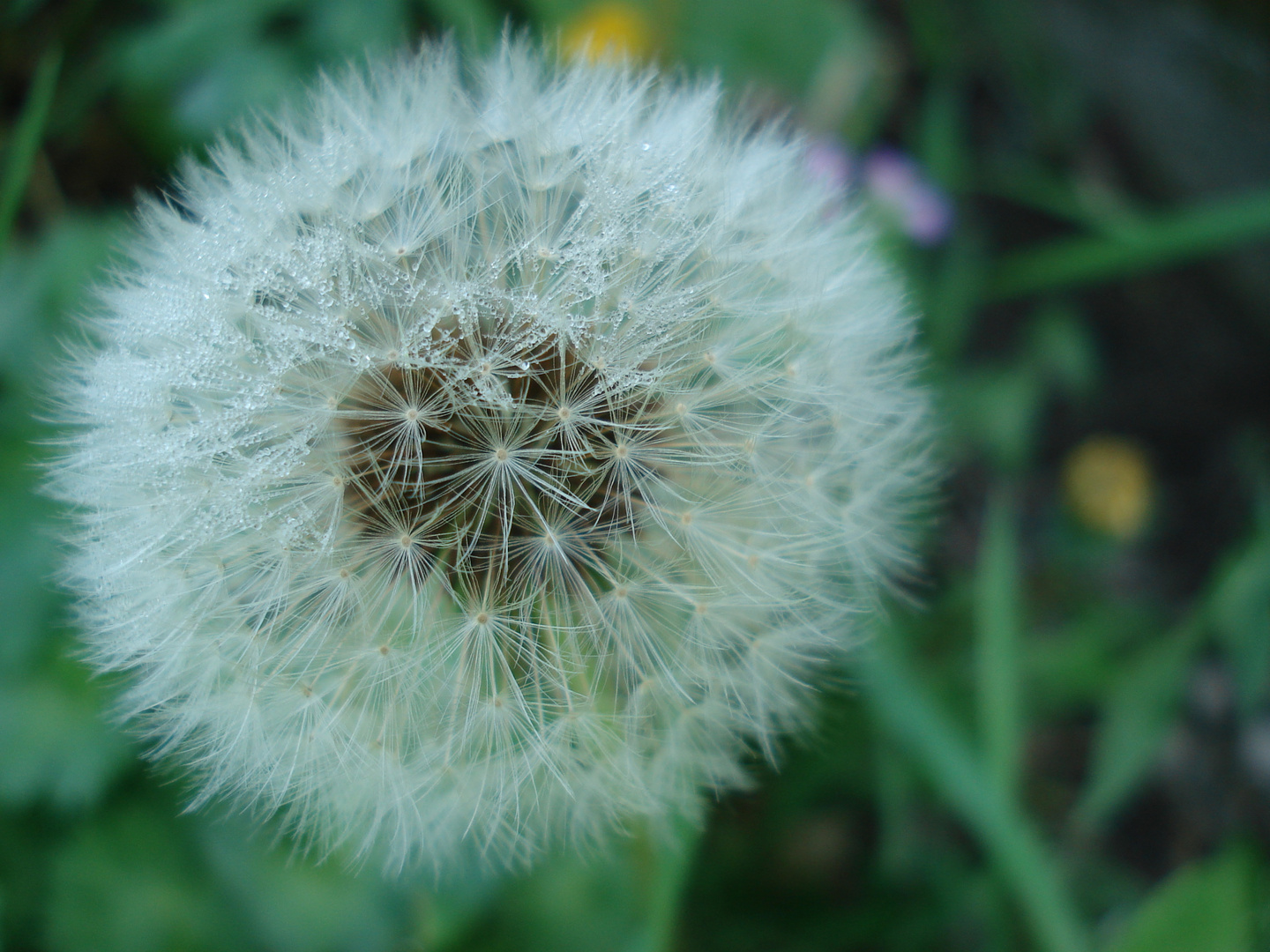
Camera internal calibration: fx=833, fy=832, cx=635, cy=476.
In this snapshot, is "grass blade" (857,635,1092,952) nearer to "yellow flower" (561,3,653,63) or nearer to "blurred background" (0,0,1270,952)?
"blurred background" (0,0,1270,952)

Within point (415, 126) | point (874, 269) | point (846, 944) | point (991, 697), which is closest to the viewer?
point (415, 126)

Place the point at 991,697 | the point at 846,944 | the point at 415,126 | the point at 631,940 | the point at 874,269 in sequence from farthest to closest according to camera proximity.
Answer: the point at 846,944, the point at 991,697, the point at 631,940, the point at 874,269, the point at 415,126

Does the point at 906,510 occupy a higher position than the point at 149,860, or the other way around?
the point at 149,860

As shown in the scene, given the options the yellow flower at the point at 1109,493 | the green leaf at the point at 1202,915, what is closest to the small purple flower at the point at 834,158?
the yellow flower at the point at 1109,493

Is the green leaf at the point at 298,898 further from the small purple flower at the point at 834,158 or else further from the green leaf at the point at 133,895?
the small purple flower at the point at 834,158

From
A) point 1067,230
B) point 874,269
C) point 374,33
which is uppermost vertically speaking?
point 374,33

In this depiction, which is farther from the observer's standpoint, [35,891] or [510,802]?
[35,891]

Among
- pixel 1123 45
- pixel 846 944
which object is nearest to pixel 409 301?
pixel 846 944

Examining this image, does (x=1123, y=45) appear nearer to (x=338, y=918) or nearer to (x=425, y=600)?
(x=425, y=600)

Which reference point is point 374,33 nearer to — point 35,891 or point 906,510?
point 906,510
